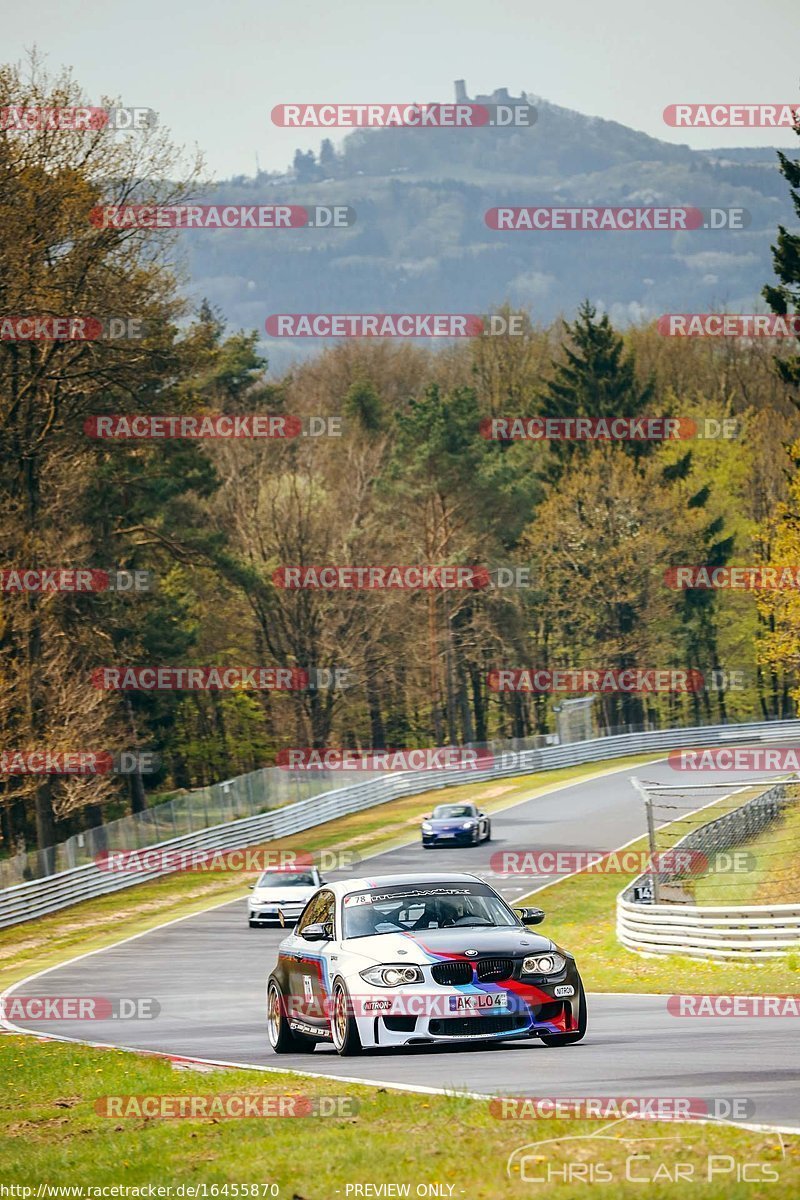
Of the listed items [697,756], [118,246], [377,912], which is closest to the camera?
[377,912]

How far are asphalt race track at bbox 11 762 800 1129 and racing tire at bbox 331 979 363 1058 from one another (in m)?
0.13

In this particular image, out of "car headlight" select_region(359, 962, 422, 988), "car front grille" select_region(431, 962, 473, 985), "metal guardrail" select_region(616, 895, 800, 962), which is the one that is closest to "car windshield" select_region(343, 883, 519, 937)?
"car headlight" select_region(359, 962, 422, 988)

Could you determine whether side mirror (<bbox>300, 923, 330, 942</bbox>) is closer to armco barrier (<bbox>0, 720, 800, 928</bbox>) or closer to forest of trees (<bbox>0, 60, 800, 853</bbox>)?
armco barrier (<bbox>0, 720, 800, 928</bbox>)

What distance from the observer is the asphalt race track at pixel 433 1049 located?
1009 centimetres

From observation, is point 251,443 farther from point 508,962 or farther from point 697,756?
point 508,962

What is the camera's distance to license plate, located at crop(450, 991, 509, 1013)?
12.0m

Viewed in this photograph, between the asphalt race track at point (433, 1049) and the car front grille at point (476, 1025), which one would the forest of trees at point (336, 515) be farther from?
the car front grille at point (476, 1025)

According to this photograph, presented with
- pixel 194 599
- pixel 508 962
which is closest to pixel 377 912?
pixel 508 962

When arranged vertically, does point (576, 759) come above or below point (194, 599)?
below

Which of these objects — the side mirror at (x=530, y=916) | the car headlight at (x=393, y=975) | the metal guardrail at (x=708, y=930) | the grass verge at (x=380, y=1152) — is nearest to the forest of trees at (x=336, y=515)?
the metal guardrail at (x=708, y=930)

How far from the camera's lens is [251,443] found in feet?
243

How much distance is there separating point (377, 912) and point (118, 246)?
33.6 metres

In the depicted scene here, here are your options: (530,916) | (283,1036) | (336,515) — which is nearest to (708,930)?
(530,916)

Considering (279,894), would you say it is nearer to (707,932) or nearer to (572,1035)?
(707,932)
